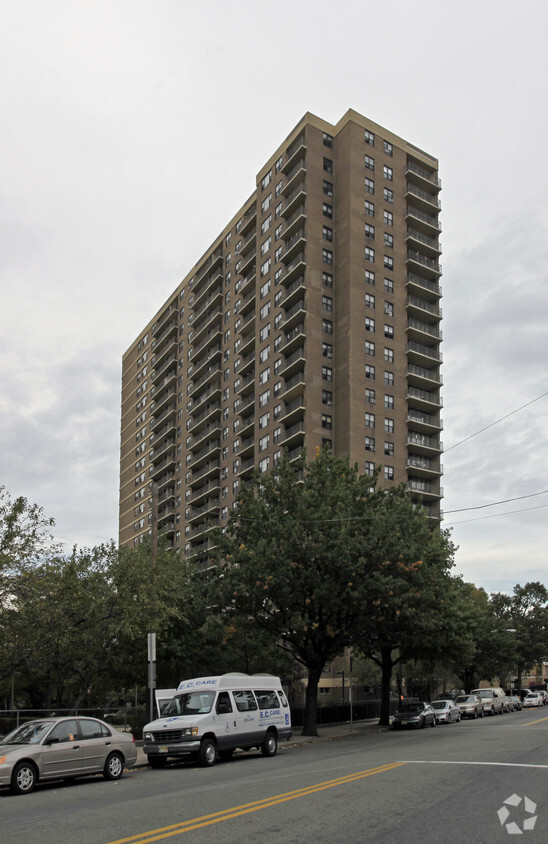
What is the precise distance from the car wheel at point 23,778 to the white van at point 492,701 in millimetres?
41314

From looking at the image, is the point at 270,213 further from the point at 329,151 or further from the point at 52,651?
the point at 52,651

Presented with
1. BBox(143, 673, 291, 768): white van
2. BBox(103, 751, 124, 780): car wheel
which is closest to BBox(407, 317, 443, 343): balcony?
BBox(143, 673, 291, 768): white van

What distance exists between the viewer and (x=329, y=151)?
8081cm

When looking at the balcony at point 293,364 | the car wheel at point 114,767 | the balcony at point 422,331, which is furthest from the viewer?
the balcony at point 422,331

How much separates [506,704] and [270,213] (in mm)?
52761

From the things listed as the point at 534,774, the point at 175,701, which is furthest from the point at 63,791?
the point at 534,774

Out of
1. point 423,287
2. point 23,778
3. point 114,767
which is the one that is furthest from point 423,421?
point 23,778

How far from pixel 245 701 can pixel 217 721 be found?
1634 mm

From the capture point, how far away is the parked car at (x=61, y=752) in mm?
15628

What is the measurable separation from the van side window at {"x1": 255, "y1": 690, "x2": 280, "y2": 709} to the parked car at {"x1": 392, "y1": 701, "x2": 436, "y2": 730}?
620 inches

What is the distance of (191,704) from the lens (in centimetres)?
2144

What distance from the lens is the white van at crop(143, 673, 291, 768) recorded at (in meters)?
20.3


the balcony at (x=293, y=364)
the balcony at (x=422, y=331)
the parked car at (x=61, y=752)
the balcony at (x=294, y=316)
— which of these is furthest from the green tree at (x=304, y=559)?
the balcony at (x=422, y=331)

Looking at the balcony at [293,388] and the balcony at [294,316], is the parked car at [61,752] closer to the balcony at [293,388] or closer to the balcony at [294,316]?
the balcony at [293,388]
